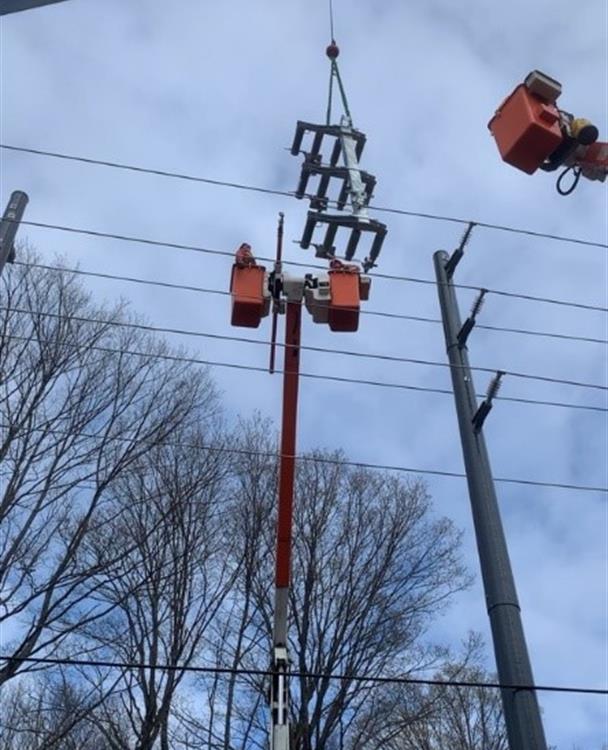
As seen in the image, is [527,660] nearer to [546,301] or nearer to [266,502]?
[546,301]

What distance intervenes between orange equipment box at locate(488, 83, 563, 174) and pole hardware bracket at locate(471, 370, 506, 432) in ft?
4.81

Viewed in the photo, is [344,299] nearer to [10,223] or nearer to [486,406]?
[486,406]

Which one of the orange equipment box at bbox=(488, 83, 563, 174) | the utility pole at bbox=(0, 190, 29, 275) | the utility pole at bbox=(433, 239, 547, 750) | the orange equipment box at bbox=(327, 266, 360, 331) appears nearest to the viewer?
the utility pole at bbox=(433, 239, 547, 750)

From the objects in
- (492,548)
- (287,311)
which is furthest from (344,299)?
(492,548)

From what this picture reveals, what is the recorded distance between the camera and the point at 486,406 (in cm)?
557

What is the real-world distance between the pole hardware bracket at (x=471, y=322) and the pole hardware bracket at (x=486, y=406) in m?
0.65

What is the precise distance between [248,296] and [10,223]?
6.46 feet

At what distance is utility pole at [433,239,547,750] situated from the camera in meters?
4.30

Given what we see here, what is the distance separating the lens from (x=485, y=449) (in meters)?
5.56

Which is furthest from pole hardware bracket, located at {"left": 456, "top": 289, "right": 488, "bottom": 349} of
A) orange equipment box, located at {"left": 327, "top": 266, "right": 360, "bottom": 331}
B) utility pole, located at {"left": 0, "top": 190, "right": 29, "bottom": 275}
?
utility pole, located at {"left": 0, "top": 190, "right": 29, "bottom": 275}

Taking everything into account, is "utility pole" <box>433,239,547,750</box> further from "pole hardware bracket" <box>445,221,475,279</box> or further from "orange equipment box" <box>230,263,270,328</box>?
"orange equipment box" <box>230,263,270,328</box>

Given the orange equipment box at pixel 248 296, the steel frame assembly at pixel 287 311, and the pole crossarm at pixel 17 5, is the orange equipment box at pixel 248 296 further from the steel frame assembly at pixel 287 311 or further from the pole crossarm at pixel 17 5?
the pole crossarm at pixel 17 5

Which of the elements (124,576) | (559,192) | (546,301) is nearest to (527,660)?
(559,192)

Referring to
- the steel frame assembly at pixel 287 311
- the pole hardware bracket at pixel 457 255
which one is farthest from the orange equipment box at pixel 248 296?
the pole hardware bracket at pixel 457 255
